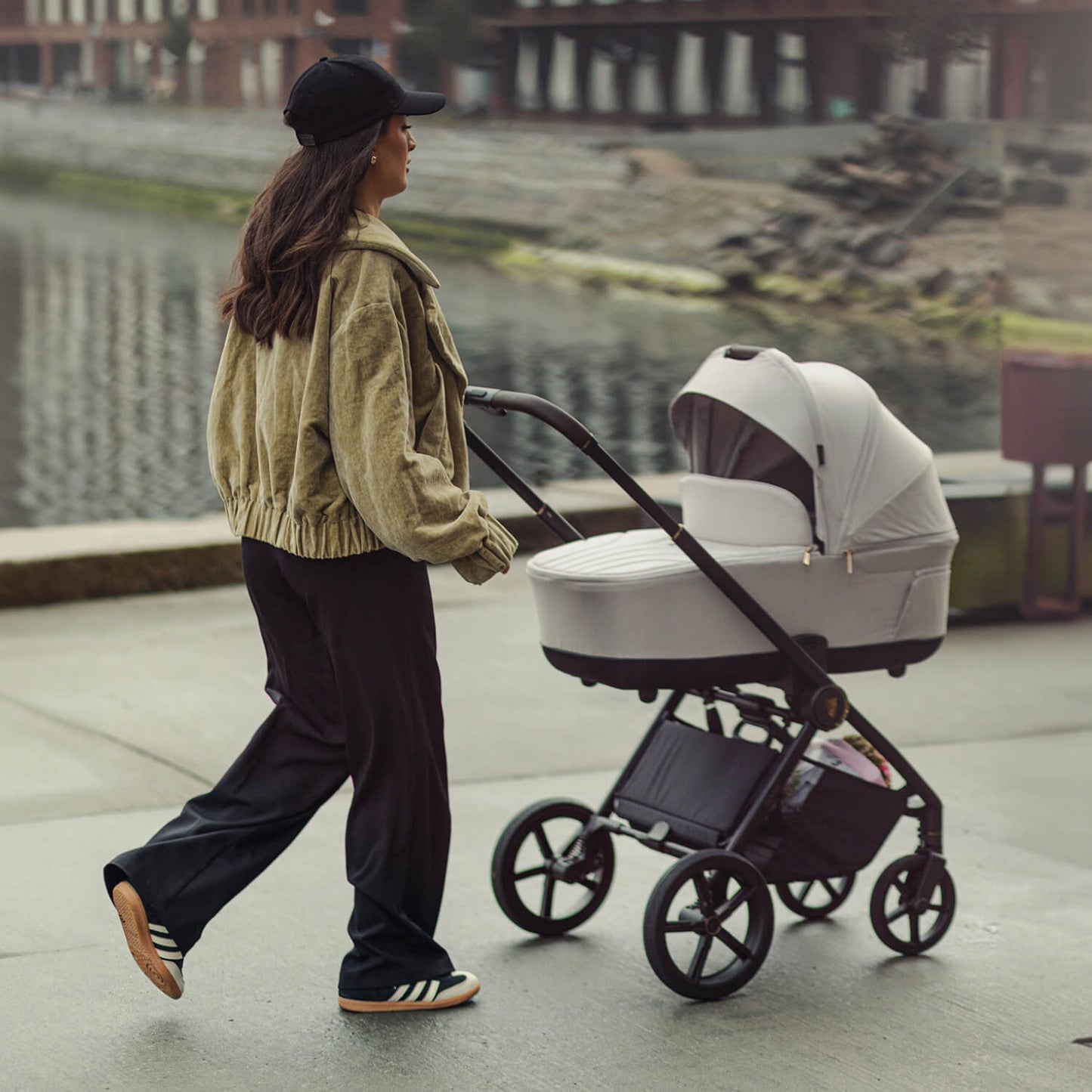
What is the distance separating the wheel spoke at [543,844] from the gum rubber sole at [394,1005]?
0.49 m

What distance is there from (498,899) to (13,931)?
1.02 meters

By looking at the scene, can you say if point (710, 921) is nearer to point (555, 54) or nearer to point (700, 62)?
point (700, 62)

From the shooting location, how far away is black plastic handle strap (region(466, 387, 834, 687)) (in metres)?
3.62

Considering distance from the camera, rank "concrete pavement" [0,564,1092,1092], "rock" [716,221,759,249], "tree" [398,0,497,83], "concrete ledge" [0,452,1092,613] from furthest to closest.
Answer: "rock" [716,221,759,249] → "tree" [398,0,497,83] → "concrete ledge" [0,452,1092,613] → "concrete pavement" [0,564,1092,1092]

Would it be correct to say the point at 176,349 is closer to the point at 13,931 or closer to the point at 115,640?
the point at 115,640

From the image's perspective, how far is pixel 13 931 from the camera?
4211mm

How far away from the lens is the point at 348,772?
145 inches

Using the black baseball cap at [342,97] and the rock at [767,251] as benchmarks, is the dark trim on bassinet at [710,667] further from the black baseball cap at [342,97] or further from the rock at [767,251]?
the rock at [767,251]

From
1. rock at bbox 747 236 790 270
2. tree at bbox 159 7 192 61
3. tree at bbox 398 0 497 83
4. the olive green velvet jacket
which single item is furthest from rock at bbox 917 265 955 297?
the olive green velvet jacket

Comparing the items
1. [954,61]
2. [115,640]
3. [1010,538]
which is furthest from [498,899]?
[954,61]

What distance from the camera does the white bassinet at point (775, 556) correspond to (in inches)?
151

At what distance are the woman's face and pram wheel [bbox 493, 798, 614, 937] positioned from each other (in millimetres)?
1347

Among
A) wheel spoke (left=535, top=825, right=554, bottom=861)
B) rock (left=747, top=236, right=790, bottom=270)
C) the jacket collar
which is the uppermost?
the jacket collar

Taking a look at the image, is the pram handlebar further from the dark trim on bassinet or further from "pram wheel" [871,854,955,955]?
"pram wheel" [871,854,955,955]
